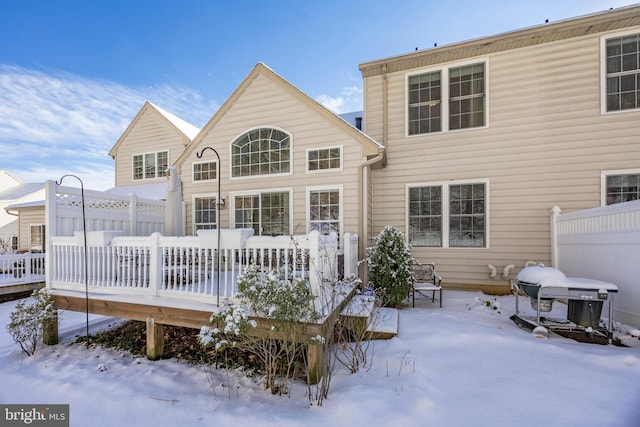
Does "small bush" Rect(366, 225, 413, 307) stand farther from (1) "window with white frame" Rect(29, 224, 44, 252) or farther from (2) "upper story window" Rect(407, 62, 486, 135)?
(1) "window with white frame" Rect(29, 224, 44, 252)

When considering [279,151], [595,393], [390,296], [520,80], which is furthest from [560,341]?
[279,151]

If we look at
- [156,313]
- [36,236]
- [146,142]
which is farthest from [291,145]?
[36,236]

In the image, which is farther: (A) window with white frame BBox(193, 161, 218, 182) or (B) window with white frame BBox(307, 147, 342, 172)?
(A) window with white frame BBox(193, 161, 218, 182)

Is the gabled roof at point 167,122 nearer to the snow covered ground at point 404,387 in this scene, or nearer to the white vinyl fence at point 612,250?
the snow covered ground at point 404,387

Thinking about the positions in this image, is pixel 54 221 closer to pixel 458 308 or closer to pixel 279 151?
pixel 279 151

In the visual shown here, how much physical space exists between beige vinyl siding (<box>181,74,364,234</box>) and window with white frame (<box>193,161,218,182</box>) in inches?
6.4

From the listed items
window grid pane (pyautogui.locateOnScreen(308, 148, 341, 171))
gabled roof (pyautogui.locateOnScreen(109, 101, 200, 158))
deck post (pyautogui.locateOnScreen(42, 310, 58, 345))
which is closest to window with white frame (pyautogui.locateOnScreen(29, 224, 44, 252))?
gabled roof (pyautogui.locateOnScreen(109, 101, 200, 158))

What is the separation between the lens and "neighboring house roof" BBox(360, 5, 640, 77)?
598 centimetres

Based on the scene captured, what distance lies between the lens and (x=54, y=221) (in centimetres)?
508

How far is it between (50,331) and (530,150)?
11.0 metres

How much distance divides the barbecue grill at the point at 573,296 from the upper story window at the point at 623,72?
5037 millimetres

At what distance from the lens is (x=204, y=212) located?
25.6ft

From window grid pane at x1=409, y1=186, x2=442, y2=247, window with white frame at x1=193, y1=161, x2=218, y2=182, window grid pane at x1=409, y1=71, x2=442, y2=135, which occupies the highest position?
window grid pane at x1=409, y1=71, x2=442, y2=135

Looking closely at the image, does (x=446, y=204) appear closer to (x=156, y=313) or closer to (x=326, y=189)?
(x=326, y=189)
